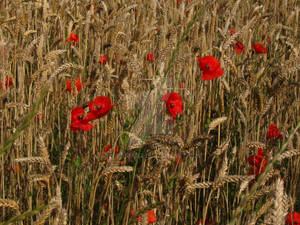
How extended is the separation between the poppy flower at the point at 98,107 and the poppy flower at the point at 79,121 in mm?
26

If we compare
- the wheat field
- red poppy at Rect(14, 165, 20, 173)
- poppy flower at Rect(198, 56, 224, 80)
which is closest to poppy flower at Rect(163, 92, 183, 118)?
the wheat field

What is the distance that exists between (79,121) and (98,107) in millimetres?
67

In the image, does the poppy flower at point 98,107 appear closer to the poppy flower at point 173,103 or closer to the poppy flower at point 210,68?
the poppy flower at point 173,103

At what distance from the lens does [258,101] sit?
1325 mm

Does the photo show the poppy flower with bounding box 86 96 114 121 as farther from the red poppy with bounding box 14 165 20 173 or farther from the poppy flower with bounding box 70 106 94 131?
the red poppy with bounding box 14 165 20 173

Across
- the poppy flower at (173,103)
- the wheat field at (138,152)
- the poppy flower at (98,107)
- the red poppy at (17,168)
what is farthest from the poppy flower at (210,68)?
the red poppy at (17,168)

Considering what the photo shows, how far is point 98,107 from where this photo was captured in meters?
1.15

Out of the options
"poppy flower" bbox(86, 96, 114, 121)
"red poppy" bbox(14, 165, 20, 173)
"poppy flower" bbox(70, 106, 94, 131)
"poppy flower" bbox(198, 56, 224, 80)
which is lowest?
"red poppy" bbox(14, 165, 20, 173)

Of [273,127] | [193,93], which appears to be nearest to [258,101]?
[273,127]

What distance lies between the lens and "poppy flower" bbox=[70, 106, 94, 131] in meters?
1.14

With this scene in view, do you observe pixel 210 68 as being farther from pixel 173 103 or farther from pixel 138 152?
pixel 138 152

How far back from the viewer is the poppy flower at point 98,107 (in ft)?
3.65

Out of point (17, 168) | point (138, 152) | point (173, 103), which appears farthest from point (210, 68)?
point (17, 168)

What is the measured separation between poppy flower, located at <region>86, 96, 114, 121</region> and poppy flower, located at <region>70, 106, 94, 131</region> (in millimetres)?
26
